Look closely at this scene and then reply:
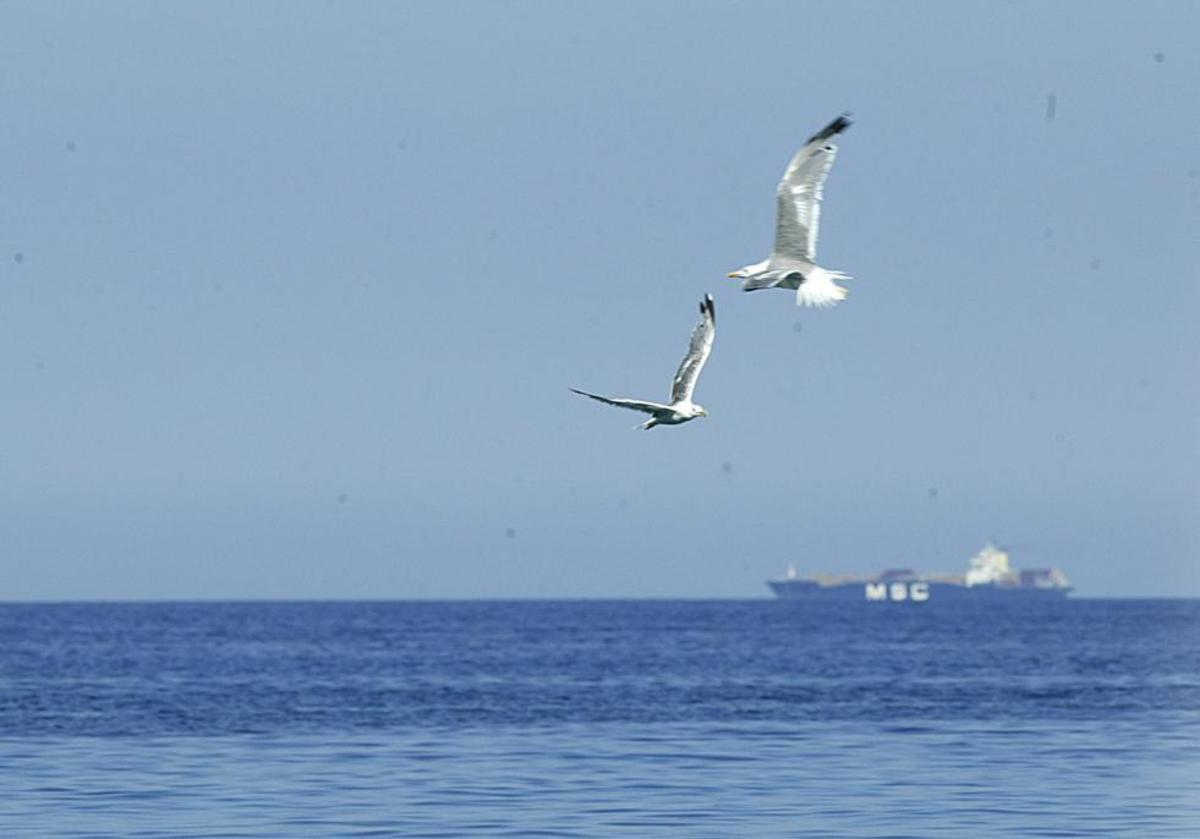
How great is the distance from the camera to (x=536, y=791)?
44062mm

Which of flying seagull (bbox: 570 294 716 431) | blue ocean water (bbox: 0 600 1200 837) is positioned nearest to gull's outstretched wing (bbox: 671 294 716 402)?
flying seagull (bbox: 570 294 716 431)

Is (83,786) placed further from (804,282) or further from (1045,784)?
(804,282)

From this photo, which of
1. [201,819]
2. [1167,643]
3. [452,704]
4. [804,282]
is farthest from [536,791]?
[1167,643]

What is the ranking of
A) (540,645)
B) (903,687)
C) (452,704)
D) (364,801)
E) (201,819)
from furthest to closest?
(540,645) < (903,687) < (452,704) < (364,801) < (201,819)

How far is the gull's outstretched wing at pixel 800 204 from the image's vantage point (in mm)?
25953

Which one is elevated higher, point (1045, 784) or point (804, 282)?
point (804, 282)

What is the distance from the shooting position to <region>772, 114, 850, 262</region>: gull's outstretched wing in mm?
25953

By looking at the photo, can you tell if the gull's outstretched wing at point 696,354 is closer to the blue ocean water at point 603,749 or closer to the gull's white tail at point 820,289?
the gull's white tail at point 820,289

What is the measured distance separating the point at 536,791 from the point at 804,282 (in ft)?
70.2

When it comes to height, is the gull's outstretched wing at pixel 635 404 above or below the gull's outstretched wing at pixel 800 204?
below

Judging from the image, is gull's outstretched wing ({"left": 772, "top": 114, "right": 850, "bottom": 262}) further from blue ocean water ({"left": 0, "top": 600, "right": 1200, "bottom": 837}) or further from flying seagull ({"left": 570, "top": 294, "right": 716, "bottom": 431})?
blue ocean water ({"left": 0, "top": 600, "right": 1200, "bottom": 837})

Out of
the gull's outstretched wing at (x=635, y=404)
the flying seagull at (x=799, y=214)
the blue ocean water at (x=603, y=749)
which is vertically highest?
the flying seagull at (x=799, y=214)

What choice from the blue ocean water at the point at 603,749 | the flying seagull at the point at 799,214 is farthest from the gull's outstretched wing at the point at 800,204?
the blue ocean water at the point at 603,749

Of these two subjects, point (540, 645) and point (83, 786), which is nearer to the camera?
point (83, 786)
